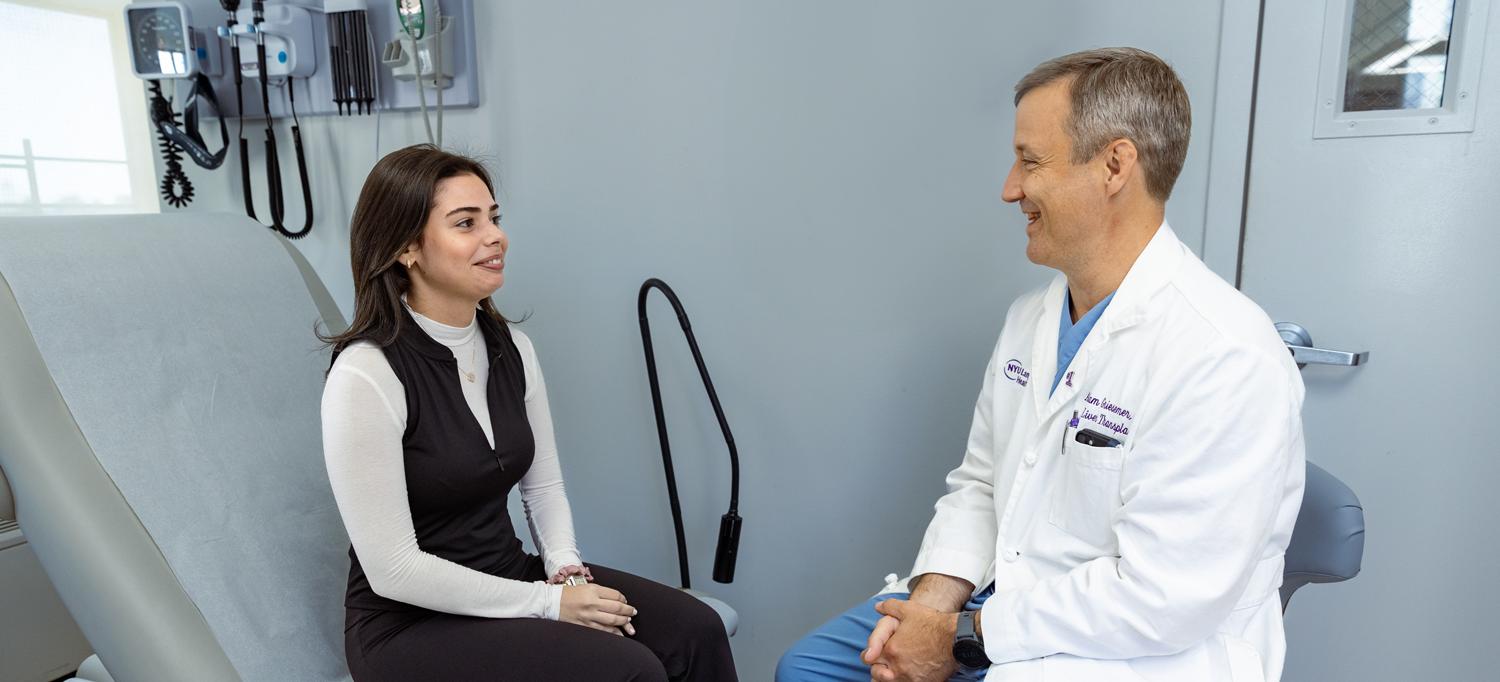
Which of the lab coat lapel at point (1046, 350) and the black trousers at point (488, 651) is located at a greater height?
the lab coat lapel at point (1046, 350)

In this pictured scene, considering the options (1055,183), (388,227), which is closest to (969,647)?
(1055,183)

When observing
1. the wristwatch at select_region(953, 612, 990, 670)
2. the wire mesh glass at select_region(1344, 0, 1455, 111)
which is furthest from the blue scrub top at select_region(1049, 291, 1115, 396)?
the wire mesh glass at select_region(1344, 0, 1455, 111)

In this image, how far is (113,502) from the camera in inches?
43.4

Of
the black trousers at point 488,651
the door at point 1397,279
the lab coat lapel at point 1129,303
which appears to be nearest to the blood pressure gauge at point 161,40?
the black trousers at point 488,651

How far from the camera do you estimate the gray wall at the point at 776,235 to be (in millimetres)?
1385

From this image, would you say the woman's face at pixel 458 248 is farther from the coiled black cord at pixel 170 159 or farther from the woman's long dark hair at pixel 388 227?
the coiled black cord at pixel 170 159

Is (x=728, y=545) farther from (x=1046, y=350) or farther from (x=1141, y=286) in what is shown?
(x=1141, y=286)

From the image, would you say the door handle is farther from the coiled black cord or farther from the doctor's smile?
the coiled black cord

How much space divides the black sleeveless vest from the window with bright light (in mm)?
2289

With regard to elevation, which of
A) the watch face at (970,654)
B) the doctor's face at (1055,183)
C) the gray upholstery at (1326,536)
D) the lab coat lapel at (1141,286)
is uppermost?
the doctor's face at (1055,183)

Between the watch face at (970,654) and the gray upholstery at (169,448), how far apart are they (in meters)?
0.83

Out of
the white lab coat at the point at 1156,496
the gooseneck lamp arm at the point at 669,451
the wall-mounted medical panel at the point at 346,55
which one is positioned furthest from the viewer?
the wall-mounted medical panel at the point at 346,55

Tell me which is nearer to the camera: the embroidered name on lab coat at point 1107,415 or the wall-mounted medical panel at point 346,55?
the embroidered name on lab coat at point 1107,415

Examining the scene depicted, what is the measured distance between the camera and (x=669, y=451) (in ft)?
5.24
